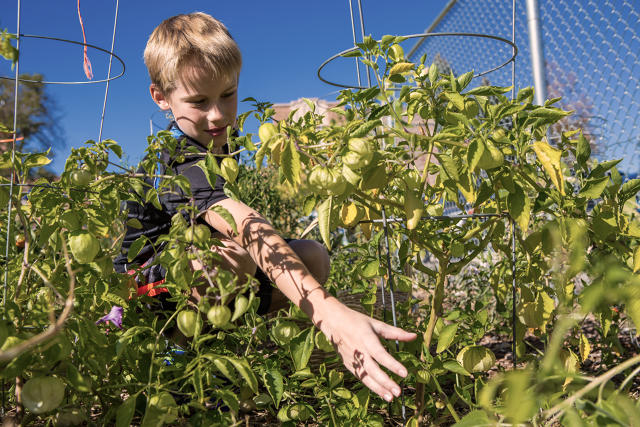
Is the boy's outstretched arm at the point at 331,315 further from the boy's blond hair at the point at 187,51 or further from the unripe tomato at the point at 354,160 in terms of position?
the boy's blond hair at the point at 187,51

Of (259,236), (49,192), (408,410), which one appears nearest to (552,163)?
(259,236)

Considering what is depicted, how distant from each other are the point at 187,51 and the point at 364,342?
1025 millimetres

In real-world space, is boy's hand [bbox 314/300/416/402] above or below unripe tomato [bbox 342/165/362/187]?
below

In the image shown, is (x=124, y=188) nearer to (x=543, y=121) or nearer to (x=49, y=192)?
(x=49, y=192)

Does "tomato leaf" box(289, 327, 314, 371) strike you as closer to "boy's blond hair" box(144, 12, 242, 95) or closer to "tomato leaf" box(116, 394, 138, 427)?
"tomato leaf" box(116, 394, 138, 427)

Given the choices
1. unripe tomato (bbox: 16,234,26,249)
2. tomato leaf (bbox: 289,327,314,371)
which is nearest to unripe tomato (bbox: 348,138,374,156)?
tomato leaf (bbox: 289,327,314,371)

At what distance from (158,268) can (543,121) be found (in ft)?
3.35

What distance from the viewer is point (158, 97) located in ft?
5.22

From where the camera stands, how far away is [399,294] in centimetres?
191

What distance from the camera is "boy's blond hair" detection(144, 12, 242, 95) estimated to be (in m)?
1.40

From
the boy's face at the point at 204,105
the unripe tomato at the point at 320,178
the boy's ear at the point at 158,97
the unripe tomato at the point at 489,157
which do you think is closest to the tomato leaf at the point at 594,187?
the unripe tomato at the point at 489,157

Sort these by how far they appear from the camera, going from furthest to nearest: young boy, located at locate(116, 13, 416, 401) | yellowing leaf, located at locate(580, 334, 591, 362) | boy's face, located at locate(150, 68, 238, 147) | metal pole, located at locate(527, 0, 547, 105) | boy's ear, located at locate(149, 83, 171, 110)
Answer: metal pole, located at locate(527, 0, 547, 105) < boy's ear, located at locate(149, 83, 171, 110) < boy's face, located at locate(150, 68, 238, 147) < yellowing leaf, located at locate(580, 334, 591, 362) < young boy, located at locate(116, 13, 416, 401)

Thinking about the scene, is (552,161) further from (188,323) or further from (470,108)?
(188,323)

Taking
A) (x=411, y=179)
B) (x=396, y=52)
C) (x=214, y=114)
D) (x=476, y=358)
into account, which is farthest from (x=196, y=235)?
(x=214, y=114)
